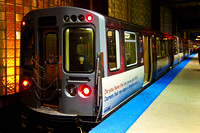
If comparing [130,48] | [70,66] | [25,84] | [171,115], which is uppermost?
[130,48]

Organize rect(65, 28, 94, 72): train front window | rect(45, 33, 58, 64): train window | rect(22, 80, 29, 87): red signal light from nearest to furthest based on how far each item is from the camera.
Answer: rect(65, 28, 94, 72): train front window
rect(22, 80, 29, 87): red signal light
rect(45, 33, 58, 64): train window

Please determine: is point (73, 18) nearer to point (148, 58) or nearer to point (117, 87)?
point (117, 87)

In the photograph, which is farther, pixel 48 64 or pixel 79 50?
pixel 48 64

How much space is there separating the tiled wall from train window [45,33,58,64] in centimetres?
251

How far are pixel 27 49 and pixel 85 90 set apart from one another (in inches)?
70.7

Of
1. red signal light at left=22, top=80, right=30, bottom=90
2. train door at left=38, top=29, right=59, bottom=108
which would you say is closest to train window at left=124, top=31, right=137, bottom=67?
train door at left=38, top=29, right=59, bottom=108

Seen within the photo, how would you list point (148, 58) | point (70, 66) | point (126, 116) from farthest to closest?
point (148, 58), point (126, 116), point (70, 66)

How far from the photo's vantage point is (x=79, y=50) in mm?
4328

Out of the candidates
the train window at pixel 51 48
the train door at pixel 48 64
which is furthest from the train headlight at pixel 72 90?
the train window at pixel 51 48

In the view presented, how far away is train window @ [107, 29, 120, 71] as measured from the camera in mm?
4737

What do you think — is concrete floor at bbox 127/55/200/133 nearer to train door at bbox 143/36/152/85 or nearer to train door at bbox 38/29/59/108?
train door at bbox 143/36/152/85

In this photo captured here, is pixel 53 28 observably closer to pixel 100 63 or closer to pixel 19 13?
pixel 100 63

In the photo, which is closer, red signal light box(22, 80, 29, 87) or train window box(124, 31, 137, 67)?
red signal light box(22, 80, 29, 87)

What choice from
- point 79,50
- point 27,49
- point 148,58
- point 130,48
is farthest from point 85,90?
point 148,58
